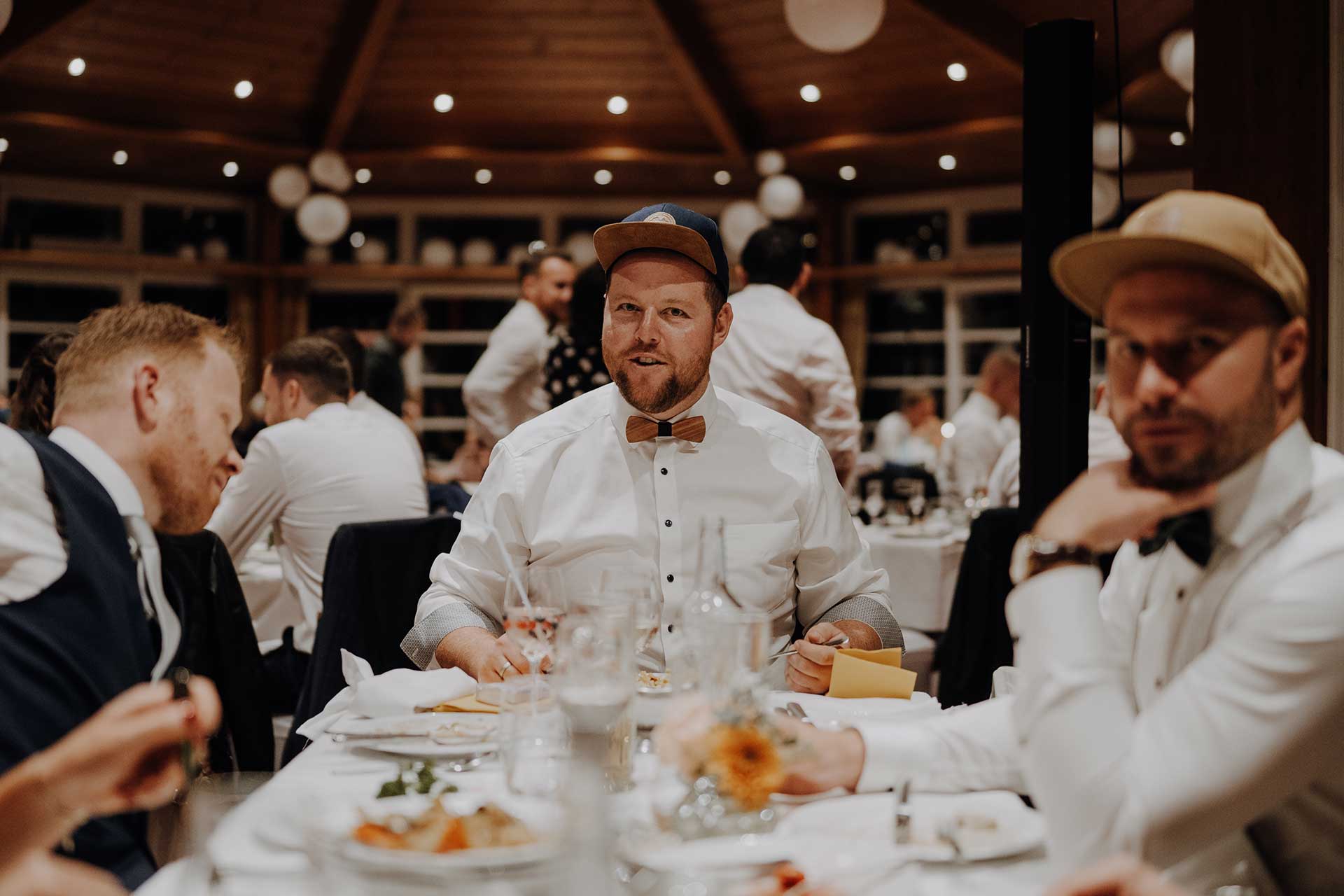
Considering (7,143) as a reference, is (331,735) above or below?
below

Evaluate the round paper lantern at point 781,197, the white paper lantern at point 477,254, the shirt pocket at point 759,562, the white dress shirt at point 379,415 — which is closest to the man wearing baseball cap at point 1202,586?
the shirt pocket at point 759,562

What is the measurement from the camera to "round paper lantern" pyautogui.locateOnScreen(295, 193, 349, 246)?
9266mm

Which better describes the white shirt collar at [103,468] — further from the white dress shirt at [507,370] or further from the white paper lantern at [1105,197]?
the white paper lantern at [1105,197]

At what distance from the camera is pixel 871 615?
8.30 ft

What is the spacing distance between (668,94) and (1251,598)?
→ 9089 millimetres

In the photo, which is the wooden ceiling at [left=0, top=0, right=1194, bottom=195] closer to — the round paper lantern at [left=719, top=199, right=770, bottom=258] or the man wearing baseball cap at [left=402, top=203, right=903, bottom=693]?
the round paper lantern at [left=719, top=199, right=770, bottom=258]

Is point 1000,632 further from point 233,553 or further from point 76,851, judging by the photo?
point 76,851

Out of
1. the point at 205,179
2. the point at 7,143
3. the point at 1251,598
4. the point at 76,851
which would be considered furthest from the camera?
the point at 205,179

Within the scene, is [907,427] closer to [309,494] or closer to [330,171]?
[330,171]

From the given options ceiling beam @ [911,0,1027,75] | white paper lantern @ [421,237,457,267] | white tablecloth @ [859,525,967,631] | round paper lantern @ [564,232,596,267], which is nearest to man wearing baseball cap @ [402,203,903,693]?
white tablecloth @ [859,525,967,631]

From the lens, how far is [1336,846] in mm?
1397

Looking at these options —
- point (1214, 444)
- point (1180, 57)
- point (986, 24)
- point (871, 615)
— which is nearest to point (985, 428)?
point (986, 24)

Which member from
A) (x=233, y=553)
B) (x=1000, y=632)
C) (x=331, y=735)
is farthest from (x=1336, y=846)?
(x=233, y=553)

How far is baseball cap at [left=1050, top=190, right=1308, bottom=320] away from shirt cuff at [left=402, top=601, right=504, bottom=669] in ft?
4.68
